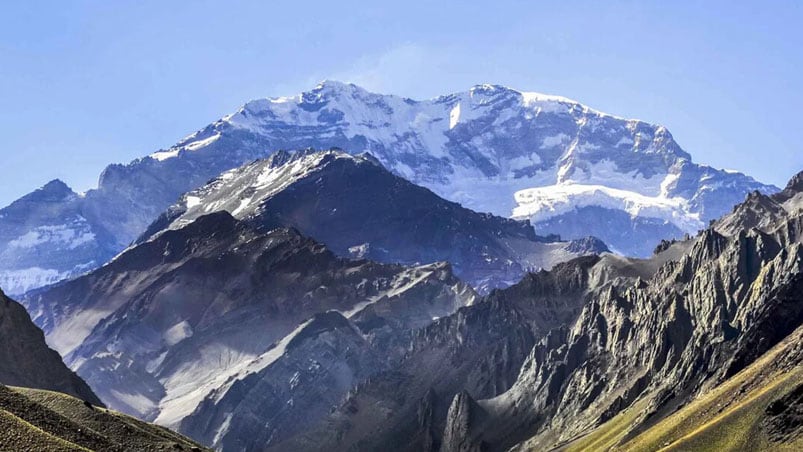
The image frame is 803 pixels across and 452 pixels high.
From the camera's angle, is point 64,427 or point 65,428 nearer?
point 65,428

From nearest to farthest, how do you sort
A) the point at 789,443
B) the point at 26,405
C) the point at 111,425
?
the point at 26,405, the point at 111,425, the point at 789,443

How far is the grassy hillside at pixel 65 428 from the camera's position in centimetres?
12044

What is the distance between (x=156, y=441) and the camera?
14762 centimetres

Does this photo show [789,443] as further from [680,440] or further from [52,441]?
[52,441]

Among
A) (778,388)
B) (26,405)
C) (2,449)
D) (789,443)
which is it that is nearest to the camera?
(2,449)

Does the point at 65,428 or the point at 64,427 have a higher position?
the point at 64,427

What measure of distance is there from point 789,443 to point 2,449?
385 feet

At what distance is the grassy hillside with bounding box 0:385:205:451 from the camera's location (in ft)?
395

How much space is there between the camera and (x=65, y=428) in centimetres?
13500

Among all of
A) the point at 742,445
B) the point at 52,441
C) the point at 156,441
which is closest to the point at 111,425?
the point at 156,441

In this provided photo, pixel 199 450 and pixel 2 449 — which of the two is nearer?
pixel 2 449

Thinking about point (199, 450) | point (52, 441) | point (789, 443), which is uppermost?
point (52, 441)

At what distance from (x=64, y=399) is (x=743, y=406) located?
11307 cm

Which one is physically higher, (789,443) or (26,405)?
(26,405)
